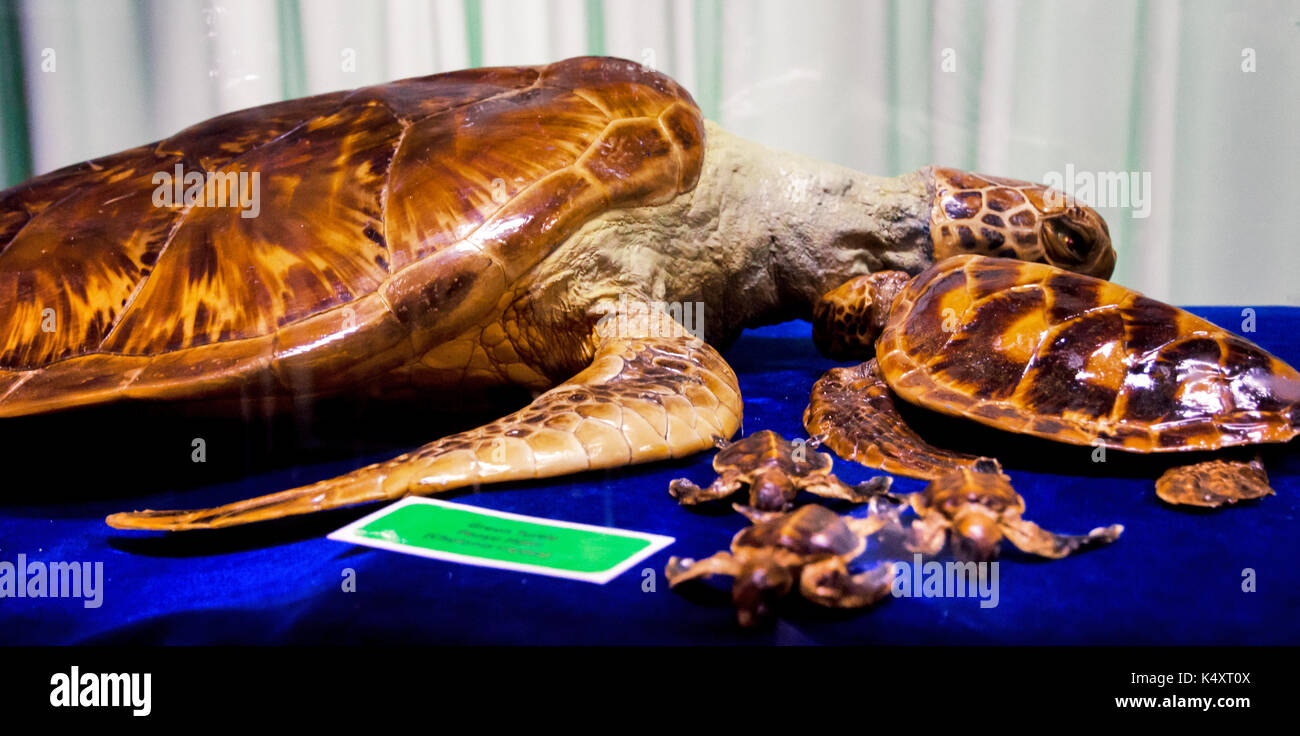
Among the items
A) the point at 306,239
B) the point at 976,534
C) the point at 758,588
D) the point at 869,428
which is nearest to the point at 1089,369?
the point at 869,428

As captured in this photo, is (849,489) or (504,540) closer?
(504,540)

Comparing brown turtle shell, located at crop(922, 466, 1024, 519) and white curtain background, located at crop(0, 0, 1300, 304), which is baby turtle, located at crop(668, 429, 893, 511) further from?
white curtain background, located at crop(0, 0, 1300, 304)

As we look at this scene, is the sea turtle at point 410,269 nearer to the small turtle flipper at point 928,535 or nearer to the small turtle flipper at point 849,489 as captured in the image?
the small turtle flipper at point 849,489

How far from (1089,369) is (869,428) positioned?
0.98ft

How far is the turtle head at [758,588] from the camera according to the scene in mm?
715

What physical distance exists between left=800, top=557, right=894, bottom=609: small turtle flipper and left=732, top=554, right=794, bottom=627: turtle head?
2 centimetres

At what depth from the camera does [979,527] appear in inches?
32.4

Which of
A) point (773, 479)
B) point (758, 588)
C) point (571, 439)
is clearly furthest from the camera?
point (571, 439)

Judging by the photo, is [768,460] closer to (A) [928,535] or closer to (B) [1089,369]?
(A) [928,535]

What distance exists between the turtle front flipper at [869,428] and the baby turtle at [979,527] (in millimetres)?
235

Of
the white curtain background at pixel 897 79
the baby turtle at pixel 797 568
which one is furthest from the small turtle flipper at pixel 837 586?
the white curtain background at pixel 897 79
